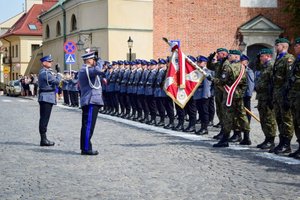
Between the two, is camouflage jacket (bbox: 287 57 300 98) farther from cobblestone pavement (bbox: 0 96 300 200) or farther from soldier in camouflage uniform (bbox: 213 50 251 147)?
soldier in camouflage uniform (bbox: 213 50 251 147)

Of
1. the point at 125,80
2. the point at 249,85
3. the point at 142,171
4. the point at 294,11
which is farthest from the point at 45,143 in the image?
the point at 294,11

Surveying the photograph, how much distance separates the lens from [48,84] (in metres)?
11.6

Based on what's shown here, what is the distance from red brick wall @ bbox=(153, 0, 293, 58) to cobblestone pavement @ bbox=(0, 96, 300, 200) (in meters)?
22.1

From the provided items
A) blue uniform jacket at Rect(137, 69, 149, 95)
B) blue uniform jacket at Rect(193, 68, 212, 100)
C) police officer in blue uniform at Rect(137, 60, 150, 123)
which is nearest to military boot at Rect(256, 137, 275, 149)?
blue uniform jacket at Rect(193, 68, 212, 100)

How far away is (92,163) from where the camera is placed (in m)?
9.23

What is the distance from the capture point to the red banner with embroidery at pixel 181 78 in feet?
38.8

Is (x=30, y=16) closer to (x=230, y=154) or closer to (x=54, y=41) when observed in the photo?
(x=54, y=41)

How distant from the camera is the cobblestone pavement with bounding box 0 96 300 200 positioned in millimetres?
6941

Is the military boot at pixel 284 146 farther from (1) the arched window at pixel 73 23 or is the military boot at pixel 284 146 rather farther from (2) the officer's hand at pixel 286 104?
(1) the arched window at pixel 73 23

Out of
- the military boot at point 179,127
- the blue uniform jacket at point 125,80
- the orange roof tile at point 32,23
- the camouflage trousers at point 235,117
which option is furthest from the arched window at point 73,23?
the orange roof tile at point 32,23

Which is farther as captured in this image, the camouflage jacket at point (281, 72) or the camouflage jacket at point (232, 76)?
the camouflage jacket at point (232, 76)

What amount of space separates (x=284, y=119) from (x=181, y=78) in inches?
108

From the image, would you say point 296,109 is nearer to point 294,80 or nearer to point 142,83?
point 294,80

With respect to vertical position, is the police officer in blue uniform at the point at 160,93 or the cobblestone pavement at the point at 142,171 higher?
the police officer in blue uniform at the point at 160,93
